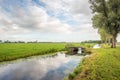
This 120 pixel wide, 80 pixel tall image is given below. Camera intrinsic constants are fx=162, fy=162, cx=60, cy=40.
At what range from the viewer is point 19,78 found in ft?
57.4

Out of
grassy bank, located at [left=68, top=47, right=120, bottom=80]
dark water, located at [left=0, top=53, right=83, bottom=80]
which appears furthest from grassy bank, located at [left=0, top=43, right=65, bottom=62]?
grassy bank, located at [left=68, top=47, right=120, bottom=80]

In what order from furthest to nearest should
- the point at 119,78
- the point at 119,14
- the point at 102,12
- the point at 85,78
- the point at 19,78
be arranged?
1. the point at 102,12
2. the point at 119,14
3. the point at 19,78
4. the point at 85,78
5. the point at 119,78

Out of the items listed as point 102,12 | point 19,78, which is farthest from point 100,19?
point 19,78

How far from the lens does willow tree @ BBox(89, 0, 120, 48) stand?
4612 centimetres

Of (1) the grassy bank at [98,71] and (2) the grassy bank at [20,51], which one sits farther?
(2) the grassy bank at [20,51]

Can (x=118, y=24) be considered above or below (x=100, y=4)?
below

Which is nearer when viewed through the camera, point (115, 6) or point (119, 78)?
point (119, 78)

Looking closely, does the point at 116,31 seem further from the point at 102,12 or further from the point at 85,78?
the point at 85,78

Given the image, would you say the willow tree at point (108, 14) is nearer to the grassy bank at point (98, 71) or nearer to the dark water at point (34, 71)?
the dark water at point (34, 71)

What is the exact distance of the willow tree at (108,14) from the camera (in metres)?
46.1

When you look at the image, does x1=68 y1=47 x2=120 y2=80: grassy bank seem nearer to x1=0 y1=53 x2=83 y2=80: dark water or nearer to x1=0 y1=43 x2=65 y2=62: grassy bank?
x1=0 y1=53 x2=83 y2=80: dark water

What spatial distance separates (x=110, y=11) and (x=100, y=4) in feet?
11.9

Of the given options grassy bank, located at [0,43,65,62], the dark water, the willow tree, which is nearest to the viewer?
the dark water

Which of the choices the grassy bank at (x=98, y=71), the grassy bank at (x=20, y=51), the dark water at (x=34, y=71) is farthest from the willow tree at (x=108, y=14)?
the grassy bank at (x=98, y=71)
